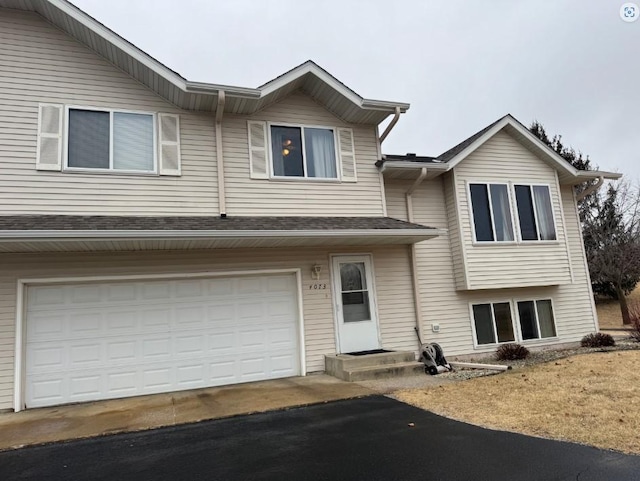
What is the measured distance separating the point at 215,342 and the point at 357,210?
416 cm

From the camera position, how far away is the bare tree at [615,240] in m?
20.6

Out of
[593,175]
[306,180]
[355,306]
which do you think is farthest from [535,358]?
[306,180]

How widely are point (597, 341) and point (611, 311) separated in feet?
48.4

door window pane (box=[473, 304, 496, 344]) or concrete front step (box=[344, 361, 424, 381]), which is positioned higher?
door window pane (box=[473, 304, 496, 344])

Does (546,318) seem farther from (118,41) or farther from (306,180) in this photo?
(118,41)

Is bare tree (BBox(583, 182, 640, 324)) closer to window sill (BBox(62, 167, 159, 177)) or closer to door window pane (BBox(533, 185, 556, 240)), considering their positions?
door window pane (BBox(533, 185, 556, 240))

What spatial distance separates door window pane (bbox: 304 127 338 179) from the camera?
9.63 meters

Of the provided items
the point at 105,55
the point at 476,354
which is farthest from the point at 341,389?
the point at 105,55

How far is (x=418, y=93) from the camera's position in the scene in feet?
97.1

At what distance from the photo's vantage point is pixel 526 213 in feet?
36.6

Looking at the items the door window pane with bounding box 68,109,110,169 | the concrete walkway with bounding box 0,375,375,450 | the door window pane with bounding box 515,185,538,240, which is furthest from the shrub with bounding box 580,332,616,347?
the door window pane with bounding box 68,109,110,169

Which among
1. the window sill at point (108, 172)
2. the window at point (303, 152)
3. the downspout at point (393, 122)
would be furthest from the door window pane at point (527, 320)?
the window sill at point (108, 172)

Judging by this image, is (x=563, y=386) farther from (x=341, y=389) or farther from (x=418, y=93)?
(x=418, y=93)

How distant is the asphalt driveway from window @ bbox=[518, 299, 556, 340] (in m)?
6.77
